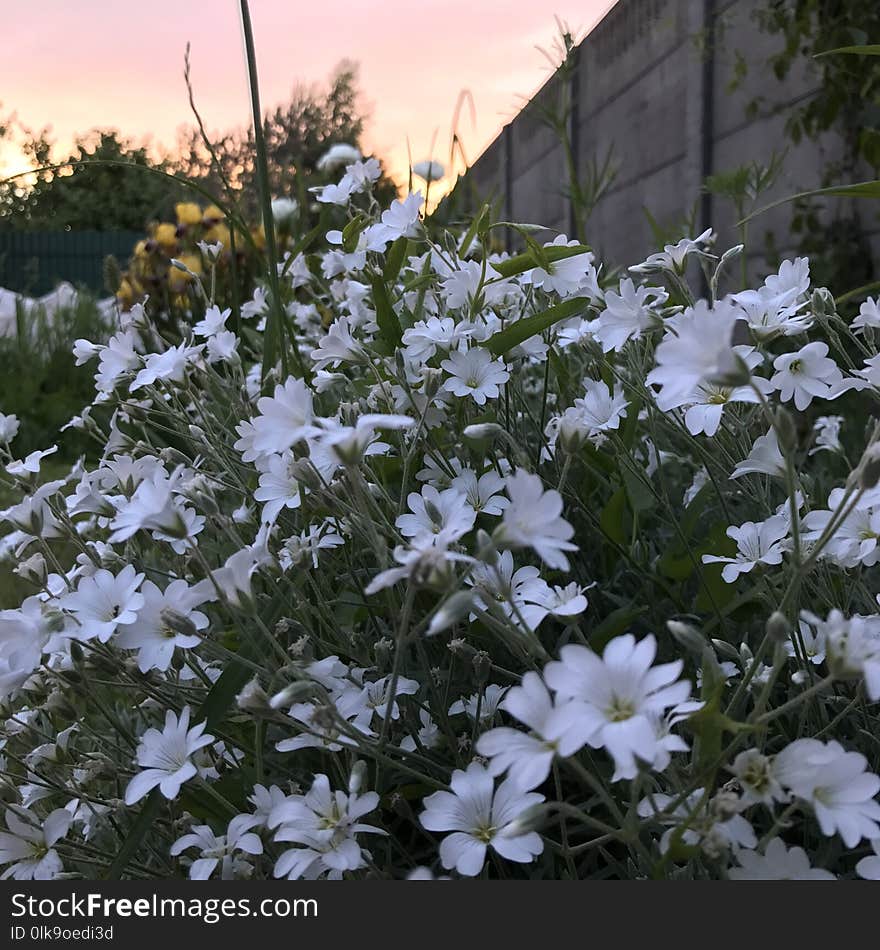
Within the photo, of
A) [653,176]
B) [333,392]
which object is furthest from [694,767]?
[653,176]

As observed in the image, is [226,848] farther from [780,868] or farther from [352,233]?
[352,233]

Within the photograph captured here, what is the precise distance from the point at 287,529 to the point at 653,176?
416 cm

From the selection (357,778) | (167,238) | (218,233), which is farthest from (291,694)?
(218,233)

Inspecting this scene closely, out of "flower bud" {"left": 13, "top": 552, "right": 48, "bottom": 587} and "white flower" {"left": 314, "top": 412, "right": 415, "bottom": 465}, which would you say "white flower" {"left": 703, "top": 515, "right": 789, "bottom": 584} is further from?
"flower bud" {"left": 13, "top": 552, "right": 48, "bottom": 587}

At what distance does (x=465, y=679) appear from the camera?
98 cm

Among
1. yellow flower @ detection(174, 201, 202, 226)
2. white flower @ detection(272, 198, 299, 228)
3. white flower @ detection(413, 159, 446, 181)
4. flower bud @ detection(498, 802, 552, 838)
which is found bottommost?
flower bud @ detection(498, 802, 552, 838)

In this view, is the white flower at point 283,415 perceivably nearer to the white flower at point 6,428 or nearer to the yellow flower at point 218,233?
the white flower at point 6,428

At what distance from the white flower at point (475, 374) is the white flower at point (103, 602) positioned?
36 cm

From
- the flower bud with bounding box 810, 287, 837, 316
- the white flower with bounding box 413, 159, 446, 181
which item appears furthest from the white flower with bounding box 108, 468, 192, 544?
the white flower with bounding box 413, 159, 446, 181

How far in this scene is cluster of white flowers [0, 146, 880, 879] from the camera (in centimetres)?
59

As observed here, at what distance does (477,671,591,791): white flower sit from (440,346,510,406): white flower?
0.45 meters

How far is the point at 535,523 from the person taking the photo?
23.1 inches

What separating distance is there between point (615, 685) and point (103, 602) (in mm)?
429

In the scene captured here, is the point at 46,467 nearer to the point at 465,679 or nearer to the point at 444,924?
the point at 465,679
